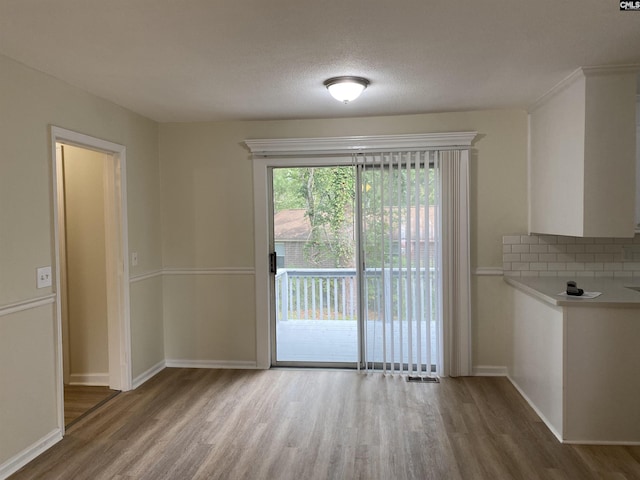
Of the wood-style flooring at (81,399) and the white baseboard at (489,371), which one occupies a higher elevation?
the white baseboard at (489,371)

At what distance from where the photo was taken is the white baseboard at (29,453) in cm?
254

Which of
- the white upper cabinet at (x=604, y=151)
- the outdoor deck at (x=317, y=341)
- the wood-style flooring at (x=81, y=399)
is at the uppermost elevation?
the white upper cabinet at (x=604, y=151)

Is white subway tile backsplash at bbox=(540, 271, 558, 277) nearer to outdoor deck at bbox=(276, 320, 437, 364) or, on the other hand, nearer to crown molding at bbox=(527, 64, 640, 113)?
crown molding at bbox=(527, 64, 640, 113)

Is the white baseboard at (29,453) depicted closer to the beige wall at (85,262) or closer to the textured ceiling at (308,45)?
the beige wall at (85,262)

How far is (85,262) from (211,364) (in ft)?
5.03

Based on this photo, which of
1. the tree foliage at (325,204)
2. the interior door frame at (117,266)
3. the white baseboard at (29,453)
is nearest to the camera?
the white baseboard at (29,453)

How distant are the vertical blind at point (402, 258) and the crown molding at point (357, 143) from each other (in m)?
0.08

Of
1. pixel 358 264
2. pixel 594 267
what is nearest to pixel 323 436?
pixel 358 264

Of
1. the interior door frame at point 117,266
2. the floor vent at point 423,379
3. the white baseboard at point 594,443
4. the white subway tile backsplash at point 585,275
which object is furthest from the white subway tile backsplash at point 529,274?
the interior door frame at point 117,266

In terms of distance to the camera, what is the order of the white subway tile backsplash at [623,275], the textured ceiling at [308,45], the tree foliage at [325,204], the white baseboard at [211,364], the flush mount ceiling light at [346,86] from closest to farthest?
the textured ceiling at [308,45], the flush mount ceiling light at [346,86], the white subway tile backsplash at [623,275], the tree foliage at [325,204], the white baseboard at [211,364]

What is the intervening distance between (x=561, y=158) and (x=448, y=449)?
222 centimetres

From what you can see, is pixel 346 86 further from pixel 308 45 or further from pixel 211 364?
pixel 211 364

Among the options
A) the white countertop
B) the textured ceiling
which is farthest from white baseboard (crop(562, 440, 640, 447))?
the textured ceiling

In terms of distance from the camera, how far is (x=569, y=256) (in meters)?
3.92
